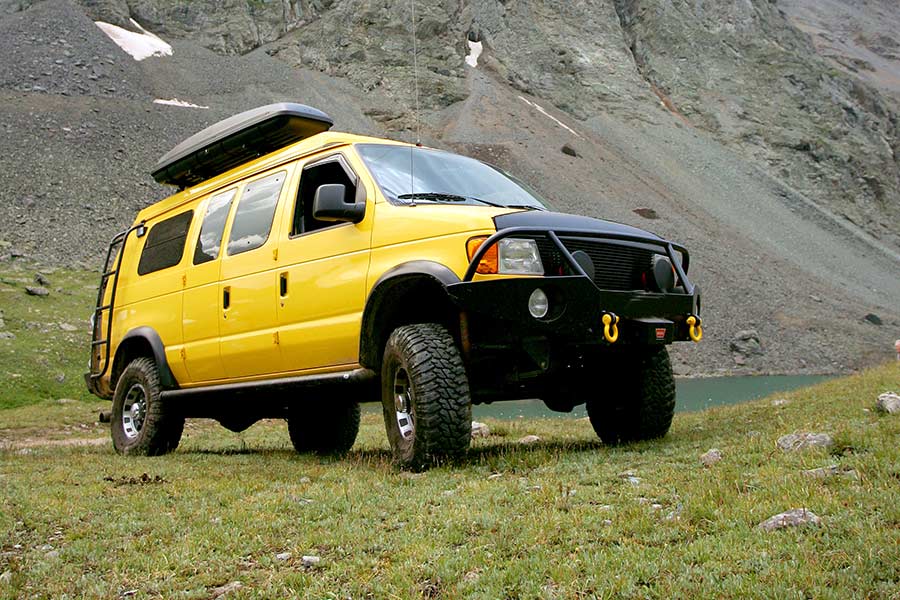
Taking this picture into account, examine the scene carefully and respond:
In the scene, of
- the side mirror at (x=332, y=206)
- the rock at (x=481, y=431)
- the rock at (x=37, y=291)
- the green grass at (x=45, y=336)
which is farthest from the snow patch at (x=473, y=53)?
the side mirror at (x=332, y=206)

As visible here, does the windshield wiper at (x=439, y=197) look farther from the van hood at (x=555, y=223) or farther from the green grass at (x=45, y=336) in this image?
the green grass at (x=45, y=336)

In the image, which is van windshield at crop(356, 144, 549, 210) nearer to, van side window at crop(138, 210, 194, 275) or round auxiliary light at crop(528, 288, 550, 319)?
round auxiliary light at crop(528, 288, 550, 319)

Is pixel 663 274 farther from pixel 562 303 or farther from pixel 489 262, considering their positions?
pixel 489 262

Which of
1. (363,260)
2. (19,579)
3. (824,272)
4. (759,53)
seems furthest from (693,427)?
(759,53)

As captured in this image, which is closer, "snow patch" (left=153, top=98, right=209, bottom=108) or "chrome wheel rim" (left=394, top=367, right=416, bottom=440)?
"chrome wheel rim" (left=394, top=367, right=416, bottom=440)

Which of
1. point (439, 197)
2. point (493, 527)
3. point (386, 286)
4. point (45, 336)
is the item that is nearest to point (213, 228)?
point (439, 197)

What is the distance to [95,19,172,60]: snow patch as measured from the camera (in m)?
58.2

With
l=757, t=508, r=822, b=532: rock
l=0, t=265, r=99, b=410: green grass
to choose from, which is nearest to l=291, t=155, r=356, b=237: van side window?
l=757, t=508, r=822, b=532: rock

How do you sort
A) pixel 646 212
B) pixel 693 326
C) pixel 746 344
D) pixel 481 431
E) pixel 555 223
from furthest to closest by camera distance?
pixel 646 212
pixel 746 344
pixel 481 431
pixel 693 326
pixel 555 223

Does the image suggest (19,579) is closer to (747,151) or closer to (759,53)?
(747,151)

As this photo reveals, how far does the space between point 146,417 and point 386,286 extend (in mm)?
4409

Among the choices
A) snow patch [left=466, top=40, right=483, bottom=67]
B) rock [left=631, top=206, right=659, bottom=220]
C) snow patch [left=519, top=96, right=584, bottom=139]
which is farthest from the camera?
snow patch [left=466, top=40, right=483, bottom=67]

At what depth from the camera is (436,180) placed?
7.50 metres

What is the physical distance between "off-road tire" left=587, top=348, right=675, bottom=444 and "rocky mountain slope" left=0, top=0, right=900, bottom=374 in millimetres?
32358
